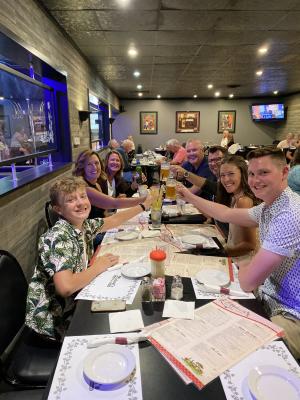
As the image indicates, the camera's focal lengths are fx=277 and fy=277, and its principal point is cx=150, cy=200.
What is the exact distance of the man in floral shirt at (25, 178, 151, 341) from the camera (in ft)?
4.39

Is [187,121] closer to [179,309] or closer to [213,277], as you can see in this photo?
[213,277]

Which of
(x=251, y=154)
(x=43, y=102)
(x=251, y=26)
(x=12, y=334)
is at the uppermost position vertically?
(x=251, y=26)

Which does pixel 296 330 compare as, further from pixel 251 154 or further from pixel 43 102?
pixel 43 102

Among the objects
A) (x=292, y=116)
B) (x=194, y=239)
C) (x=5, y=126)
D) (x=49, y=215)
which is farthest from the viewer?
(x=292, y=116)

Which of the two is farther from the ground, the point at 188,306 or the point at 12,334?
the point at 188,306

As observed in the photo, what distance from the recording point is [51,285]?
1.45 meters

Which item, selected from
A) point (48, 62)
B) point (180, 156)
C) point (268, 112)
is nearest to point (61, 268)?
point (48, 62)

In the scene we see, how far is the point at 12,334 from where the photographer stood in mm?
1331

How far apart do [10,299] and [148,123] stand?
11.5 meters

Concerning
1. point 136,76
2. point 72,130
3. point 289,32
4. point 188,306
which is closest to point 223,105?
point 136,76

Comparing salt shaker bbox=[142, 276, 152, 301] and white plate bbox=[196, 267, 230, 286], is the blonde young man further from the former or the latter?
salt shaker bbox=[142, 276, 152, 301]

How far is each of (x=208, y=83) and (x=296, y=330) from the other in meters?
7.98

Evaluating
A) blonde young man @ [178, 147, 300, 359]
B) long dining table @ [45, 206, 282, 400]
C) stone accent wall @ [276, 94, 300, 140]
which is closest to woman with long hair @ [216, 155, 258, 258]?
blonde young man @ [178, 147, 300, 359]

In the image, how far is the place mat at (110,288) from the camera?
1256 mm
